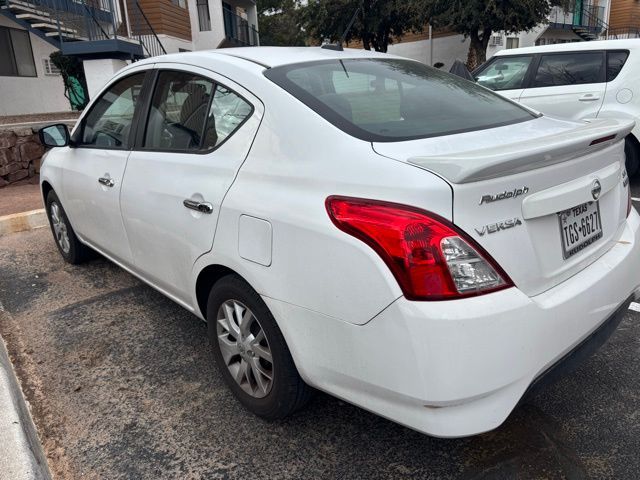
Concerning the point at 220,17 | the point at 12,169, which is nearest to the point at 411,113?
the point at 12,169

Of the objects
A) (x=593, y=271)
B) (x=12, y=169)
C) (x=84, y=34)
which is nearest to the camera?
(x=593, y=271)

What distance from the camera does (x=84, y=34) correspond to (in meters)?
12.2

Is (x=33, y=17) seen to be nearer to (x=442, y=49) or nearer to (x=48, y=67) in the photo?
(x=48, y=67)

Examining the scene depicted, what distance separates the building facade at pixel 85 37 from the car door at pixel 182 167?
6.14 meters

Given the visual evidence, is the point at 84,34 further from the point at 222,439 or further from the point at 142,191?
the point at 222,439

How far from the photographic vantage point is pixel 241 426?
98.0 inches

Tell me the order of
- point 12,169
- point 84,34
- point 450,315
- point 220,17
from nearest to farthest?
point 450,315 < point 12,169 < point 84,34 < point 220,17

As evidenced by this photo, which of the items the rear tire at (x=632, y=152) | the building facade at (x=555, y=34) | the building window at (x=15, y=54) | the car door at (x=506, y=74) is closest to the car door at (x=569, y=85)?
the car door at (x=506, y=74)

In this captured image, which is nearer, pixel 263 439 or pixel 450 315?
pixel 450 315

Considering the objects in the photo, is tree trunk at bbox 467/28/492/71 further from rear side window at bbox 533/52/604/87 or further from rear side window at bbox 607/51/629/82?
rear side window at bbox 607/51/629/82

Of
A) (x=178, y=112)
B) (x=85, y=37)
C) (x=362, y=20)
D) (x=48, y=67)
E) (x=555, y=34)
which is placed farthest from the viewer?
(x=555, y=34)

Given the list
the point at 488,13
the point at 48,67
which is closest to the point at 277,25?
the point at 488,13

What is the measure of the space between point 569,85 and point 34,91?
1334cm

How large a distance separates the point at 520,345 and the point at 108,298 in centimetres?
314
